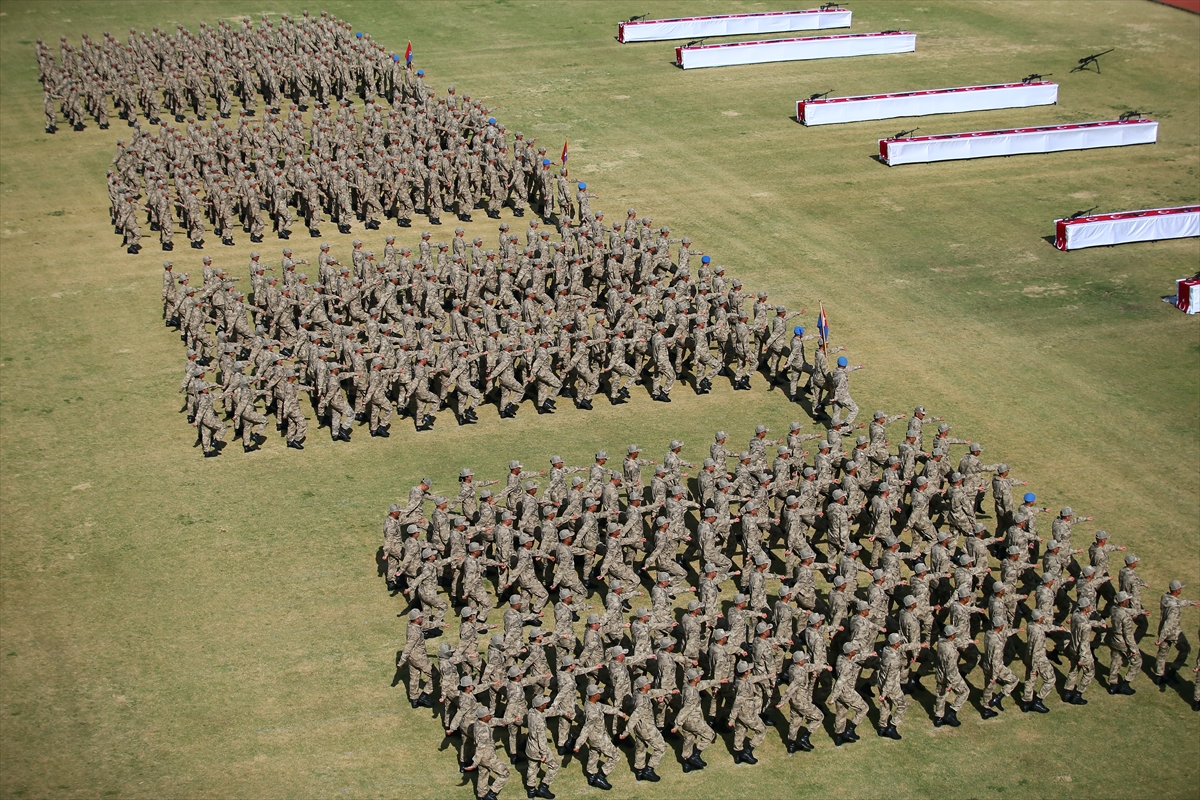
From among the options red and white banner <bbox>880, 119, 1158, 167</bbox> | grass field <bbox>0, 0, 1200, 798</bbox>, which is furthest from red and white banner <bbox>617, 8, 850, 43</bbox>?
red and white banner <bbox>880, 119, 1158, 167</bbox>

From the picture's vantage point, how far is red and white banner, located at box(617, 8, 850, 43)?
43.0 m

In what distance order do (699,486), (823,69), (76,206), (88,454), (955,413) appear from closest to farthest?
1. (699,486)
2. (88,454)
3. (955,413)
4. (76,206)
5. (823,69)

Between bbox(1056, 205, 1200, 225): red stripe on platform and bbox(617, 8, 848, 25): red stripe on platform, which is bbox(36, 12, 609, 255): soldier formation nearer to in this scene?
bbox(617, 8, 848, 25): red stripe on platform

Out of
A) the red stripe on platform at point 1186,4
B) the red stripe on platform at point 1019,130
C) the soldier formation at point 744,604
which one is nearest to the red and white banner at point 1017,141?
the red stripe on platform at point 1019,130

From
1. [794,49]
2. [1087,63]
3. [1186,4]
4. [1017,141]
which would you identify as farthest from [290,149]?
[1186,4]

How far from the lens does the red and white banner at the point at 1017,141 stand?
110 feet

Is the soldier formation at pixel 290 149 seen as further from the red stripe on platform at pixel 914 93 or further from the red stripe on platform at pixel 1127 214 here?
the red stripe on platform at pixel 1127 214

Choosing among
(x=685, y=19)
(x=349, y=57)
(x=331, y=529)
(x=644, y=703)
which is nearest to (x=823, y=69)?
(x=685, y=19)

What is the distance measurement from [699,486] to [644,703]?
4646mm

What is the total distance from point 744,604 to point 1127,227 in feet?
58.8

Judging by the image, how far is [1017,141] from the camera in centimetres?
3406

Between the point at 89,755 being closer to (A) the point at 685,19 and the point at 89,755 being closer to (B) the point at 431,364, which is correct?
(B) the point at 431,364

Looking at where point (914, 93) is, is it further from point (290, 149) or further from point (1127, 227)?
point (290, 149)

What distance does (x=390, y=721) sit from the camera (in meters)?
15.5
